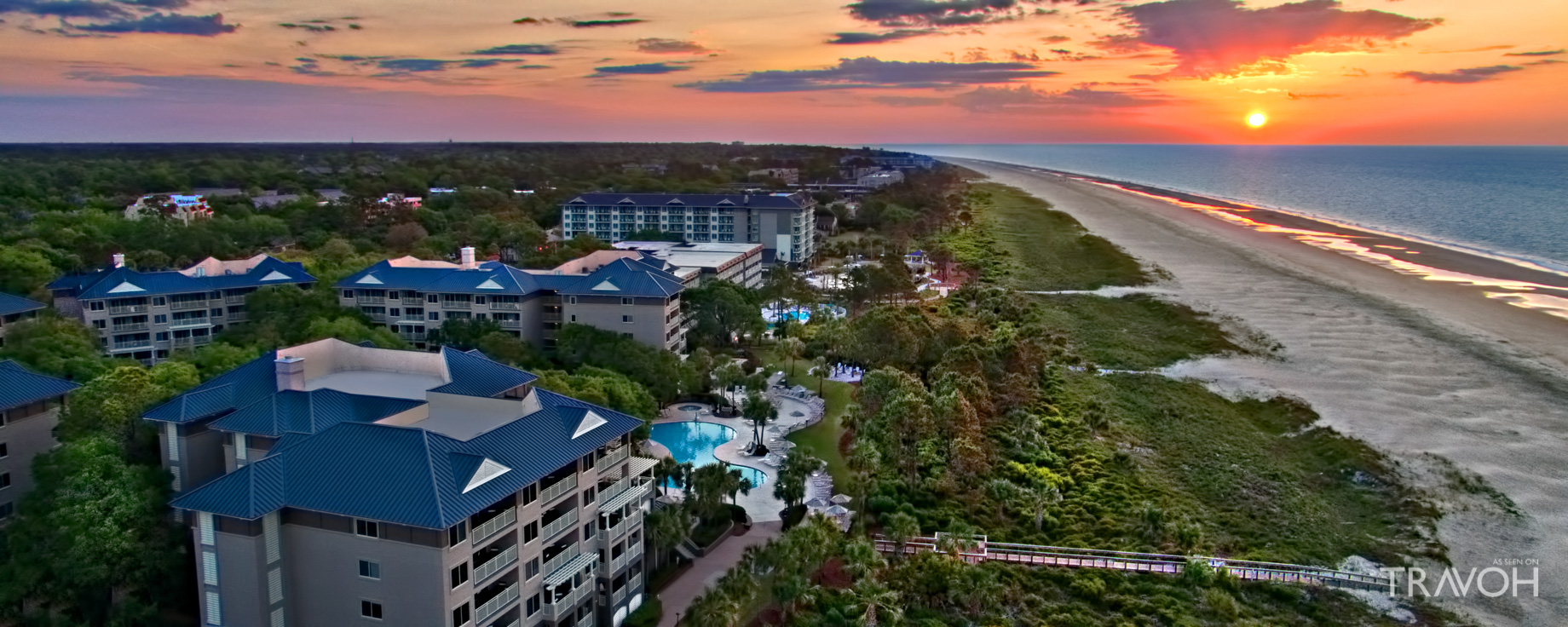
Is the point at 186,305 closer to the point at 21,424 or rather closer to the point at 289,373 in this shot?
the point at 21,424

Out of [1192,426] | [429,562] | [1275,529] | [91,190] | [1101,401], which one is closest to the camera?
[429,562]

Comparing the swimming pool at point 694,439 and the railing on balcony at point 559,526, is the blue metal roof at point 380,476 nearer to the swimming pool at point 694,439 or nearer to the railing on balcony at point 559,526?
the railing on balcony at point 559,526

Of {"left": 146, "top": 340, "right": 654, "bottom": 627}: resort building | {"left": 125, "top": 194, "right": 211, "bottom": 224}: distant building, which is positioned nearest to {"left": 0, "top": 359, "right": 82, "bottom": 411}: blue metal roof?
{"left": 146, "top": 340, "right": 654, "bottom": 627}: resort building

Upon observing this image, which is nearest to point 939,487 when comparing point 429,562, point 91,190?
point 429,562

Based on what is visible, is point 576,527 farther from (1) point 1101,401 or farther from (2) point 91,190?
(2) point 91,190

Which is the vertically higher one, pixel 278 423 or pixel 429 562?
pixel 278 423
